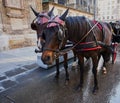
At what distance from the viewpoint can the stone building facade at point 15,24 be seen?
8.26 m

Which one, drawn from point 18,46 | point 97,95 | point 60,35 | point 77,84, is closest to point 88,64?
point 77,84

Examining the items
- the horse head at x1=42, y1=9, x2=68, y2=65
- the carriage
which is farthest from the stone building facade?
the horse head at x1=42, y1=9, x2=68, y2=65

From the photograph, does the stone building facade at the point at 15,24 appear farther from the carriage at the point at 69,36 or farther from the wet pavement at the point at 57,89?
the carriage at the point at 69,36

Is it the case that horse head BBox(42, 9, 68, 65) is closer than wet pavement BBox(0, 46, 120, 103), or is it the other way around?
horse head BBox(42, 9, 68, 65)

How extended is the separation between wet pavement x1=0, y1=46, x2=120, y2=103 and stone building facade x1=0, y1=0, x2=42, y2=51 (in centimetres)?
444

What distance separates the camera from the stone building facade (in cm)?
826

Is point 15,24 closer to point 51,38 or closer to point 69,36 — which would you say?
point 69,36

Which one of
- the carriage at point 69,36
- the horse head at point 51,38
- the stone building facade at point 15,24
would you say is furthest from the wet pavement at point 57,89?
the stone building facade at point 15,24

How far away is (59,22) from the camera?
226 centimetres

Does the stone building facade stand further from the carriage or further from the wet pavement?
the carriage

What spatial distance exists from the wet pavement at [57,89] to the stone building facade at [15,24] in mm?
4443

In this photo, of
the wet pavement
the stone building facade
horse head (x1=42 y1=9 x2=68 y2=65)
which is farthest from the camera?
the stone building facade

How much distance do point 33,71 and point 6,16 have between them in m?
5.13

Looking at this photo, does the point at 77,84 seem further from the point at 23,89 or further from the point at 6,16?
the point at 6,16
